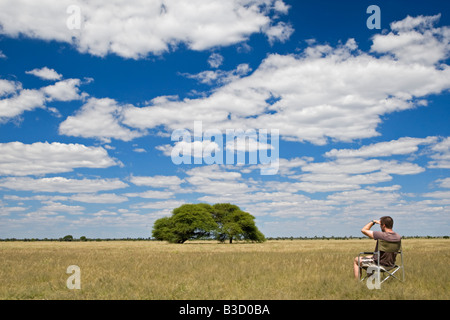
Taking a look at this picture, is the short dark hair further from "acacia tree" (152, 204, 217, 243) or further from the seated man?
A: "acacia tree" (152, 204, 217, 243)

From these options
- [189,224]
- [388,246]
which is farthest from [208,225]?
[388,246]

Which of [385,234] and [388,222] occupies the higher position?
[388,222]

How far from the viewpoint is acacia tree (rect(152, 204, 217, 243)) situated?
75000mm

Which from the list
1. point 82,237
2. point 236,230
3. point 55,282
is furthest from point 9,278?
point 82,237

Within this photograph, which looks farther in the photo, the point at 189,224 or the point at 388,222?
the point at 189,224

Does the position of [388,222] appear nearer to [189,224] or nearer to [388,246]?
[388,246]

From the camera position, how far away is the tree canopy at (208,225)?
74.9 meters

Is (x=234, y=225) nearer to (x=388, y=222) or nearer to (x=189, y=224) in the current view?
(x=189, y=224)

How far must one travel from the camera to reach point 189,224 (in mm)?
Answer: 75688

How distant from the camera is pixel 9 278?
12.5 meters

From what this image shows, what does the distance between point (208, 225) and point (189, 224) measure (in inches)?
148

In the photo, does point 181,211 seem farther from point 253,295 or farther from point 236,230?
point 253,295

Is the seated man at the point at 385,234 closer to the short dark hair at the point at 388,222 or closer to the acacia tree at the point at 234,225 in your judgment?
the short dark hair at the point at 388,222
